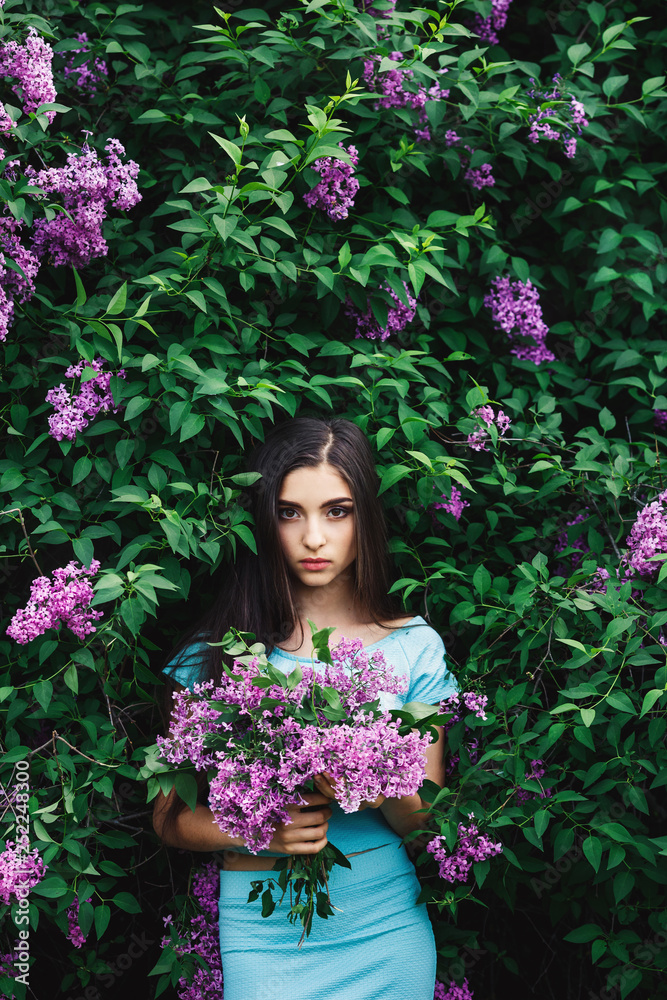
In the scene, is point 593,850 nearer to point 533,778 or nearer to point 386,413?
point 533,778

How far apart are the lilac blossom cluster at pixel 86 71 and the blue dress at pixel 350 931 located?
4.99 ft

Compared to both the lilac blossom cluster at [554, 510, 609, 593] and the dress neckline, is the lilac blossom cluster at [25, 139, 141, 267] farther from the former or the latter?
the lilac blossom cluster at [554, 510, 609, 593]

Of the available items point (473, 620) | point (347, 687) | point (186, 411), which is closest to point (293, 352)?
point (186, 411)

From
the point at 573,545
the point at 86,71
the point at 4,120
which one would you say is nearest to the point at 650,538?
the point at 573,545

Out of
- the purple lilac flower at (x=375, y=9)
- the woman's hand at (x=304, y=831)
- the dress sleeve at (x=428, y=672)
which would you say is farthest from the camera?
the purple lilac flower at (x=375, y=9)

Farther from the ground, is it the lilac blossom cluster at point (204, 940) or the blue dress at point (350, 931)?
the blue dress at point (350, 931)

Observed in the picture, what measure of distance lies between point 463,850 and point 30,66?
2.03 m

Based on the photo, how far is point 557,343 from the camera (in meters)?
2.71

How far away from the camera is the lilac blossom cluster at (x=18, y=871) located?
1825 mm

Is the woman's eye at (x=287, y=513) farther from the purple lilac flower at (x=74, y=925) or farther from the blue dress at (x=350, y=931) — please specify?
the purple lilac flower at (x=74, y=925)

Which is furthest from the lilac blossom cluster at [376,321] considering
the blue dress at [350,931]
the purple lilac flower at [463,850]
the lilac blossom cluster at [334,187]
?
the purple lilac flower at [463,850]

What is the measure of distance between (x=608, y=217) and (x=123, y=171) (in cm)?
144

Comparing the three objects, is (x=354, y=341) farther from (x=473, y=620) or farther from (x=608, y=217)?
(x=608, y=217)

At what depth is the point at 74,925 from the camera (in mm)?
2094
